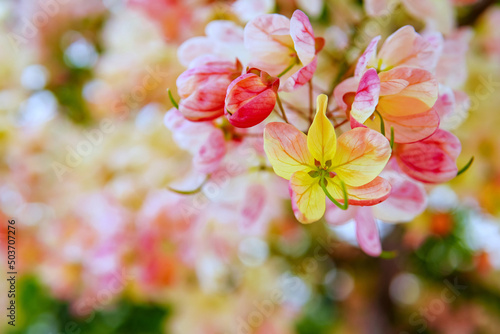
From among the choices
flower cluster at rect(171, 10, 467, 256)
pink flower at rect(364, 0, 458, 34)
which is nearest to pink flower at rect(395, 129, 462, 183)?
flower cluster at rect(171, 10, 467, 256)

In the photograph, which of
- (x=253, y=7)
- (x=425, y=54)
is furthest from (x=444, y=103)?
(x=253, y=7)

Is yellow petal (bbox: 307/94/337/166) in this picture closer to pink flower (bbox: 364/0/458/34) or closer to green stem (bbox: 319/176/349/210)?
green stem (bbox: 319/176/349/210)

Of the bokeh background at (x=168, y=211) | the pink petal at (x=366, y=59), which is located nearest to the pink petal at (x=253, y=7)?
the bokeh background at (x=168, y=211)

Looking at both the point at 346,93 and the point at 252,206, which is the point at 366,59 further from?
the point at 252,206

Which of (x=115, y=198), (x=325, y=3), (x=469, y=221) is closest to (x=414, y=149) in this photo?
(x=325, y=3)

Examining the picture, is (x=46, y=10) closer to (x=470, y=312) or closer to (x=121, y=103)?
(x=121, y=103)

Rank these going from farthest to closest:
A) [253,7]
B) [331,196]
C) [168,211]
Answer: [168,211] < [253,7] < [331,196]
